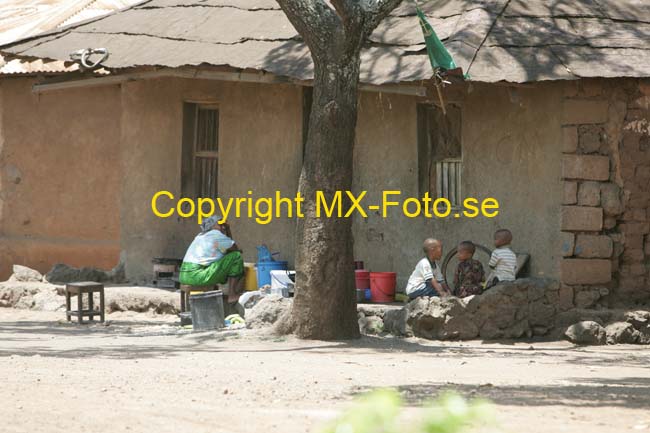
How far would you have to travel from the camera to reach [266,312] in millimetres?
11180

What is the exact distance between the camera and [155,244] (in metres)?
14.2

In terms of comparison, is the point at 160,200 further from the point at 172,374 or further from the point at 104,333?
the point at 172,374

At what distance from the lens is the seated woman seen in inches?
477

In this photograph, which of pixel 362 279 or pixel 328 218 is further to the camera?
pixel 362 279

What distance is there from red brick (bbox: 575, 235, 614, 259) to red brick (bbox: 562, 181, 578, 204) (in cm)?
35

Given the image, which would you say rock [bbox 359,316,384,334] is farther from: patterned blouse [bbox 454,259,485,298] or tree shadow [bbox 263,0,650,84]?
tree shadow [bbox 263,0,650,84]

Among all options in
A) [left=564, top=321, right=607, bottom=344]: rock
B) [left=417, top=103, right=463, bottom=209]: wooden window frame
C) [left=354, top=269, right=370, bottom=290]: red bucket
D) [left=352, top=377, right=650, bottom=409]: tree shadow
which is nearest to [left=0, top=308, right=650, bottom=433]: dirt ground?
[left=352, top=377, right=650, bottom=409]: tree shadow

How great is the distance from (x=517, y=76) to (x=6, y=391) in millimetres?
5890

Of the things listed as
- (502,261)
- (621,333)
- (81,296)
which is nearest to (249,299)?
(81,296)

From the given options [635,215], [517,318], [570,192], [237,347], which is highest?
[570,192]

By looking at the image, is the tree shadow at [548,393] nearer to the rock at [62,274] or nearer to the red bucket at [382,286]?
the red bucket at [382,286]

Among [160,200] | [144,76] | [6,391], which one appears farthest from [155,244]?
[6,391]

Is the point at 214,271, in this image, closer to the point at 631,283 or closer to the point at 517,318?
the point at 517,318

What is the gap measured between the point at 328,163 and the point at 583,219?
9.09 ft
